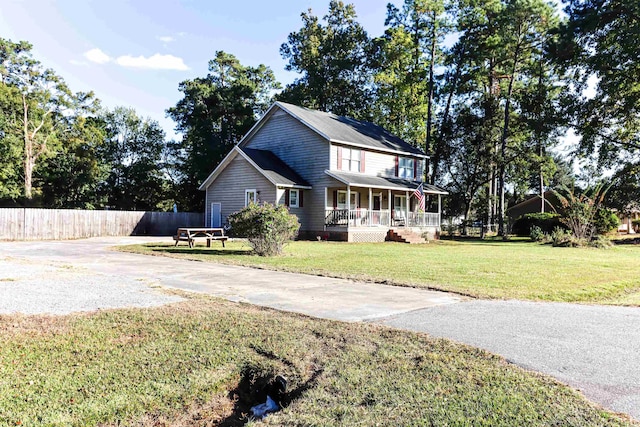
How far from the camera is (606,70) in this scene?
95.1 ft

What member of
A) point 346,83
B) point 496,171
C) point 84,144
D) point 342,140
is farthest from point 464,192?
point 84,144

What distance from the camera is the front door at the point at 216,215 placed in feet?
98.7

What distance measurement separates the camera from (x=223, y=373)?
437 centimetres

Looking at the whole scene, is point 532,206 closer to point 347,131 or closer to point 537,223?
point 537,223

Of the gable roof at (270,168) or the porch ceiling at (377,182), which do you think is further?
the gable roof at (270,168)

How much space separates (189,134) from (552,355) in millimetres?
40704

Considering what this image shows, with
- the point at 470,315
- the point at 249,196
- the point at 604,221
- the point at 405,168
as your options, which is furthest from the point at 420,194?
the point at 470,315

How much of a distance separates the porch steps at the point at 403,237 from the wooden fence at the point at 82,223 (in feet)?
47.1

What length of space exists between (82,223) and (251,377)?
26.4 metres

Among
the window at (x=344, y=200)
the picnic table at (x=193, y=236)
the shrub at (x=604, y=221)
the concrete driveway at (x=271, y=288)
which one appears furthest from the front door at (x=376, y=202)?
the concrete driveway at (x=271, y=288)

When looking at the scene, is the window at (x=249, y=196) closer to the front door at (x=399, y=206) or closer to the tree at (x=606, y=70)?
the front door at (x=399, y=206)

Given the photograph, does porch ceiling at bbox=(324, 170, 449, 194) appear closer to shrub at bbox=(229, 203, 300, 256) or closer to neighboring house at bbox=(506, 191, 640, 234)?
shrub at bbox=(229, 203, 300, 256)

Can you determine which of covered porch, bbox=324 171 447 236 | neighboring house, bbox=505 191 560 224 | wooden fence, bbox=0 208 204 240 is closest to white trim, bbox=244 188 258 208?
covered porch, bbox=324 171 447 236

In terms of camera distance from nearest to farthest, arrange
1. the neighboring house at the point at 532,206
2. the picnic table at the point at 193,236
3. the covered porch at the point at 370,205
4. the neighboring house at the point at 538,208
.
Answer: the picnic table at the point at 193,236 < the covered porch at the point at 370,205 < the neighboring house at the point at 538,208 < the neighboring house at the point at 532,206
